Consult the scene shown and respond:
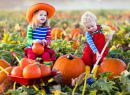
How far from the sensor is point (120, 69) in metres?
3.45

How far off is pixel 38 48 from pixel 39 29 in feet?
1.25

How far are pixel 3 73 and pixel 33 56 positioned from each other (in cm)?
61

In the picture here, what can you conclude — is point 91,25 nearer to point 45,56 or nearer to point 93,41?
point 93,41

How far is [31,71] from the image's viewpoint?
2.53 metres

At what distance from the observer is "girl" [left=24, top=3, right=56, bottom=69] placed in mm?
3590

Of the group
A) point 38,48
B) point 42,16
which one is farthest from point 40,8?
point 38,48

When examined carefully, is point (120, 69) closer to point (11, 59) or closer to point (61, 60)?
point (61, 60)

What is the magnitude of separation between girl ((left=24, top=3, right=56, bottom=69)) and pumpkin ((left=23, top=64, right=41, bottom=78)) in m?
0.97

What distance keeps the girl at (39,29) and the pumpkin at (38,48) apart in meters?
0.05

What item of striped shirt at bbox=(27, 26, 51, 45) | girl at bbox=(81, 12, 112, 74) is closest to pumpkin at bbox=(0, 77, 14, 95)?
striped shirt at bbox=(27, 26, 51, 45)

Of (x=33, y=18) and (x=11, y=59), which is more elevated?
(x=33, y=18)

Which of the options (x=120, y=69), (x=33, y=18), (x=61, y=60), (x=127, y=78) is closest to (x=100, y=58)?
(x=120, y=69)

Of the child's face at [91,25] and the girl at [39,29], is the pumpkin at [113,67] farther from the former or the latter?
the girl at [39,29]

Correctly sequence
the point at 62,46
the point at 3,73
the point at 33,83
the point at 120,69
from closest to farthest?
the point at 33,83, the point at 3,73, the point at 120,69, the point at 62,46
